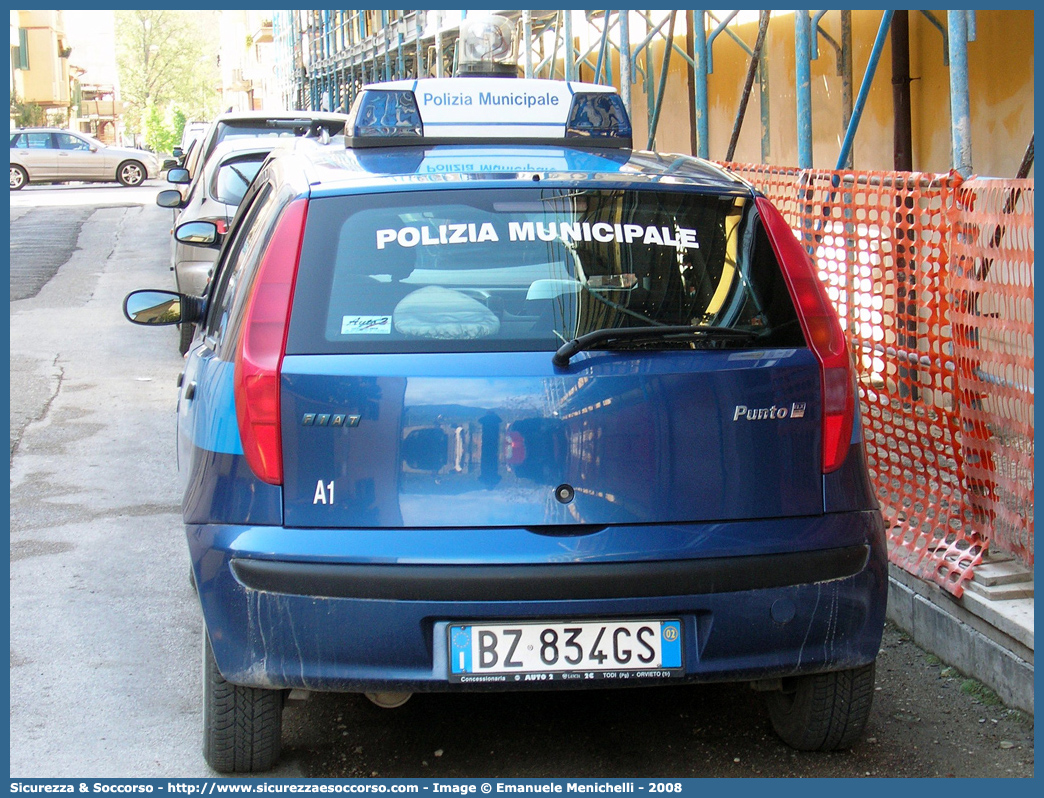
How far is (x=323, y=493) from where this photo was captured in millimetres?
2969

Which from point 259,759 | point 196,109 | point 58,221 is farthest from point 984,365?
point 196,109

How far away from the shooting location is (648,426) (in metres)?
3.00

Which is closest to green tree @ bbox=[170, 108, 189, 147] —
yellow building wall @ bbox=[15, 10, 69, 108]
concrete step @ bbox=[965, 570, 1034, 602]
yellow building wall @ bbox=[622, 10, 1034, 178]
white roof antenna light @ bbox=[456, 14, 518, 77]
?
yellow building wall @ bbox=[15, 10, 69, 108]

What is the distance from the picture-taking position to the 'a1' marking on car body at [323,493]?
296 centimetres

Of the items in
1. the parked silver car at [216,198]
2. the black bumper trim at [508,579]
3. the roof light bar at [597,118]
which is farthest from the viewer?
the parked silver car at [216,198]

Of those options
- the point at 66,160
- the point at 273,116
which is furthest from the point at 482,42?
the point at 66,160

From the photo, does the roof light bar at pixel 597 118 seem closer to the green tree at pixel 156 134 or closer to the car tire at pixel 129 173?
the car tire at pixel 129 173

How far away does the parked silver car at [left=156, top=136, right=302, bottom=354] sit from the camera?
31.9ft

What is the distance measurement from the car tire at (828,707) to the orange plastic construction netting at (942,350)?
882 millimetres

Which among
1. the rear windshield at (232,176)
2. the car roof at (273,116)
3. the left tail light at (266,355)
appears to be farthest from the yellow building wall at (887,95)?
the left tail light at (266,355)

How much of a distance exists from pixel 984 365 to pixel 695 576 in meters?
1.82

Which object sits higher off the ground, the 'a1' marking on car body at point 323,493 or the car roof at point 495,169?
the car roof at point 495,169
